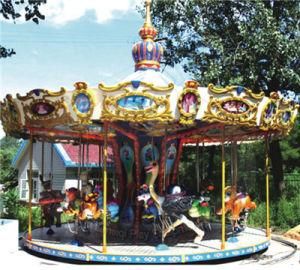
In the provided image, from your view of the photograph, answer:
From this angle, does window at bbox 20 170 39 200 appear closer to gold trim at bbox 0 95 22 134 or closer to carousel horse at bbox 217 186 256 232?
gold trim at bbox 0 95 22 134

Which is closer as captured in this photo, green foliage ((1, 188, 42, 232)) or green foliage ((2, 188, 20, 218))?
green foliage ((1, 188, 42, 232))

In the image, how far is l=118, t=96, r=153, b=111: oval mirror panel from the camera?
7316 millimetres

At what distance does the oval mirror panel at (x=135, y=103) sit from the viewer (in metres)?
7.32

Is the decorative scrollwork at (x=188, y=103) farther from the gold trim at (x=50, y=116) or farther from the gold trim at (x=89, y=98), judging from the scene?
the gold trim at (x=50, y=116)

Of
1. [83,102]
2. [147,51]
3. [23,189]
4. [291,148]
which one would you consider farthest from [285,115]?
[23,189]

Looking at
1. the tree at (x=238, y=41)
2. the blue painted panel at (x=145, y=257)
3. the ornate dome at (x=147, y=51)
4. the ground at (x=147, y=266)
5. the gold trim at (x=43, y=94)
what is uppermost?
the tree at (x=238, y=41)

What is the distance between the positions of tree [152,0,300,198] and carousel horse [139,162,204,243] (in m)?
6.48

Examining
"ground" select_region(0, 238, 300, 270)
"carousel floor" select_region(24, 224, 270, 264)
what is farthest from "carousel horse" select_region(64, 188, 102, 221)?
"ground" select_region(0, 238, 300, 270)

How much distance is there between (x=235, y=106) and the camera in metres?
7.87

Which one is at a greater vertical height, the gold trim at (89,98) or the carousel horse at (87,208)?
the gold trim at (89,98)

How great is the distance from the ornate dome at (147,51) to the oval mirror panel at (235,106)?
2.47 metres

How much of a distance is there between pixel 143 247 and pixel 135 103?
106 inches

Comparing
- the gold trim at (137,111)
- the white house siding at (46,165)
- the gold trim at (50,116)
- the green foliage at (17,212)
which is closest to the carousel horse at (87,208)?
the gold trim at (50,116)

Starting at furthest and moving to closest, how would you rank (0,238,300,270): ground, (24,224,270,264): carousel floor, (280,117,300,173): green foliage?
(280,117,300,173): green foliage
(24,224,270,264): carousel floor
(0,238,300,270): ground
